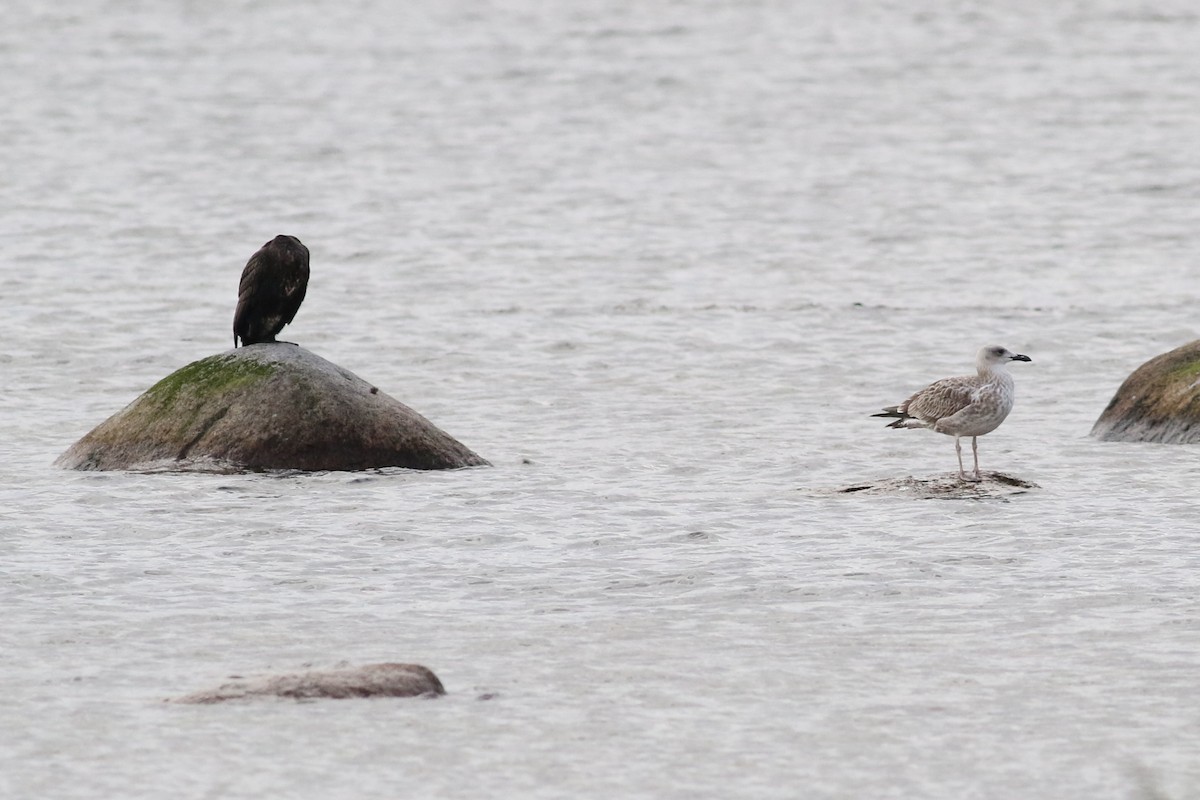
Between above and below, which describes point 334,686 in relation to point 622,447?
above

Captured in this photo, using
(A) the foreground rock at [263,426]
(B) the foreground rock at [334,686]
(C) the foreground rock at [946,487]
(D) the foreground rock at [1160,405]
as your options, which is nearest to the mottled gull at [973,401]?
(C) the foreground rock at [946,487]

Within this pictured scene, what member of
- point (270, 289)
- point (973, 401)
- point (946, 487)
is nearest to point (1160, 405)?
point (973, 401)

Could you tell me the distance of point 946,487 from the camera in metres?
15.1

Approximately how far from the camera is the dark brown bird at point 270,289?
54.2 ft

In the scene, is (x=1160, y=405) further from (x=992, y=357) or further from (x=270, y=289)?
(x=270, y=289)

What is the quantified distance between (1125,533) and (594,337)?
36.3ft

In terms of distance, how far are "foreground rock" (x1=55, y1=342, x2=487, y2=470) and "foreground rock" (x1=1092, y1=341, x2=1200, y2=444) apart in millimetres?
5544

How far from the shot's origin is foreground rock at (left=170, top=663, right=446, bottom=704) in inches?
379

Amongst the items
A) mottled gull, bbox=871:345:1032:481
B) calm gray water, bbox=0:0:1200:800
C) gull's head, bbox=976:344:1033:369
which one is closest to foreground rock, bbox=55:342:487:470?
calm gray water, bbox=0:0:1200:800

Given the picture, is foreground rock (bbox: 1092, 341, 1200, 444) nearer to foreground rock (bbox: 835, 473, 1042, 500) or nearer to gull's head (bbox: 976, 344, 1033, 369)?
gull's head (bbox: 976, 344, 1033, 369)

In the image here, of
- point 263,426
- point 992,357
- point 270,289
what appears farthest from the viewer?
point 270,289

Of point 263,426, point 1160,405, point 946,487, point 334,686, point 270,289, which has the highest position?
point 270,289

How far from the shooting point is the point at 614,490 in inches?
622

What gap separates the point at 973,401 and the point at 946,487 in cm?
75
